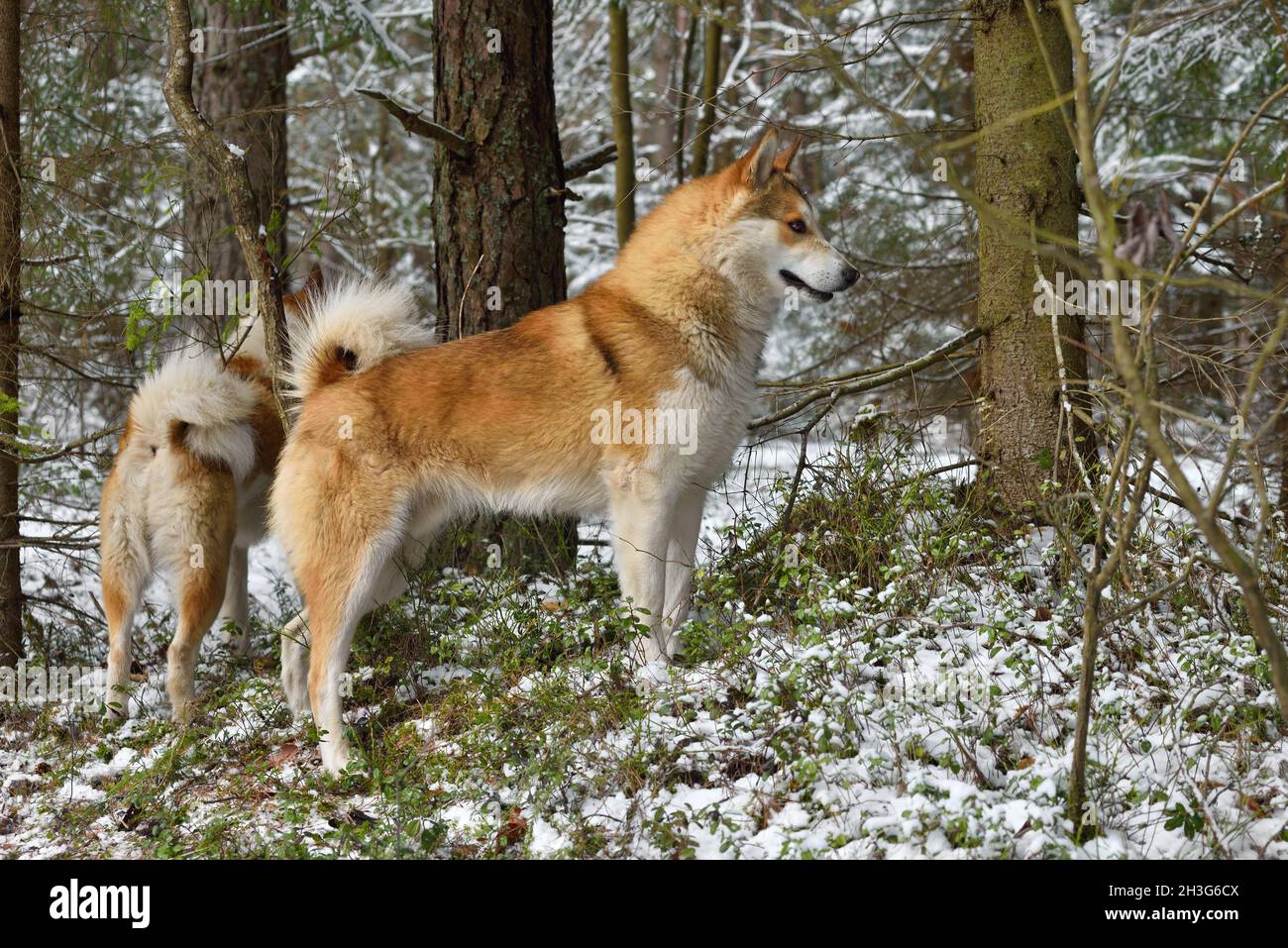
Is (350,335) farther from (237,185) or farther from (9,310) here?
(9,310)

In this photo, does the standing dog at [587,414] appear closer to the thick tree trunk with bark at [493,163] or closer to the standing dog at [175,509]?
the standing dog at [175,509]

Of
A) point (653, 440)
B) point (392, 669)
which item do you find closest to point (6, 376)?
point (392, 669)

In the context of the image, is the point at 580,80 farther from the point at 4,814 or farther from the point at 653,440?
the point at 4,814

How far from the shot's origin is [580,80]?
50.7ft

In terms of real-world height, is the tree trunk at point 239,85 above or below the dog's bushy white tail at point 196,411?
above

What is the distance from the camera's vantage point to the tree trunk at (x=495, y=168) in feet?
19.8

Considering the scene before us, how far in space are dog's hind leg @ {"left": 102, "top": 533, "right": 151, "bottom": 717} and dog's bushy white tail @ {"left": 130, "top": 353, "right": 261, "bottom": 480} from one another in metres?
0.55

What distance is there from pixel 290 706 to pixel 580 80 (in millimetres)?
12170

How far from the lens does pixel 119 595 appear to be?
5484mm

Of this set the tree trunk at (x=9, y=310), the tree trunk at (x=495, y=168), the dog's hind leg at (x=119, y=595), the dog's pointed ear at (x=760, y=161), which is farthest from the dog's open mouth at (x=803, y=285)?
the tree trunk at (x=9, y=310)

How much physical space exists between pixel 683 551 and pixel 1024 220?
2.24 metres

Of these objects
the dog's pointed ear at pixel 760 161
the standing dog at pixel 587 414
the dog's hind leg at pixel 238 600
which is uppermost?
the dog's pointed ear at pixel 760 161

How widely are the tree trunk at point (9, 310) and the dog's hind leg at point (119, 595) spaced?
40.9 inches

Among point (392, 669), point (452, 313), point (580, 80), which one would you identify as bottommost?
point (392, 669)
